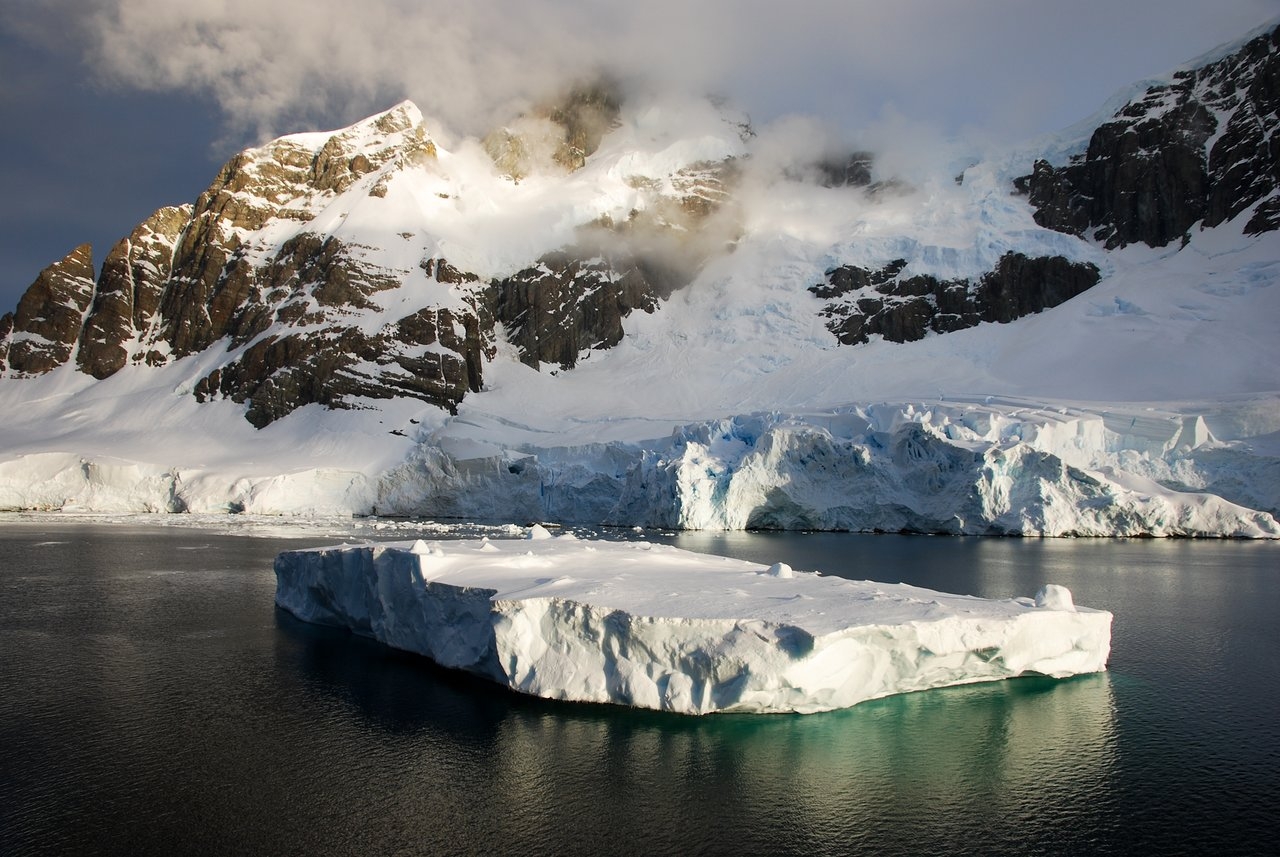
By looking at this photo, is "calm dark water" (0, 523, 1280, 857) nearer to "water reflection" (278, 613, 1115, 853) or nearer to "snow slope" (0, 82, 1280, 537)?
"water reflection" (278, 613, 1115, 853)

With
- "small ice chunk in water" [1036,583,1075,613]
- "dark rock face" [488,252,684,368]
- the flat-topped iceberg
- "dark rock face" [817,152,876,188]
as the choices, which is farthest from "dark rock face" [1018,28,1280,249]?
the flat-topped iceberg

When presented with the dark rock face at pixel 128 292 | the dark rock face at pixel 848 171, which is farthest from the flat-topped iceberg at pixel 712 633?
the dark rock face at pixel 848 171

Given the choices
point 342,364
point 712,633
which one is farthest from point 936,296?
point 712,633

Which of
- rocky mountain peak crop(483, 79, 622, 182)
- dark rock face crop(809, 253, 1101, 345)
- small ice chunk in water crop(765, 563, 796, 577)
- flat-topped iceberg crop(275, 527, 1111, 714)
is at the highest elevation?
rocky mountain peak crop(483, 79, 622, 182)

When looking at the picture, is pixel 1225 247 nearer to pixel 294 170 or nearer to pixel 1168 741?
pixel 1168 741

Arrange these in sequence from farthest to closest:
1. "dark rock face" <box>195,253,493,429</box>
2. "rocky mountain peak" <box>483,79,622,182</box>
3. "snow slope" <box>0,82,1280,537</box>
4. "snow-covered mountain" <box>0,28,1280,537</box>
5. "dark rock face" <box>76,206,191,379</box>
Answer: "rocky mountain peak" <box>483,79,622,182</box>
"dark rock face" <box>76,206,191,379</box>
"dark rock face" <box>195,253,493,429</box>
"snow-covered mountain" <box>0,28,1280,537</box>
"snow slope" <box>0,82,1280,537</box>

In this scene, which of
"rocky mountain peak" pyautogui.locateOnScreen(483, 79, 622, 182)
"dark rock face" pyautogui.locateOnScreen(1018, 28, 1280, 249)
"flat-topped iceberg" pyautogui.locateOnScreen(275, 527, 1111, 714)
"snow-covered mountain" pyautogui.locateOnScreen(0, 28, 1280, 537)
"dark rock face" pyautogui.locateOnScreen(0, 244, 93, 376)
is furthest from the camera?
→ "rocky mountain peak" pyautogui.locateOnScreen(483, 79, 622, 182)

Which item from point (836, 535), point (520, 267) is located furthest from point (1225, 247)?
point (520, 267)
